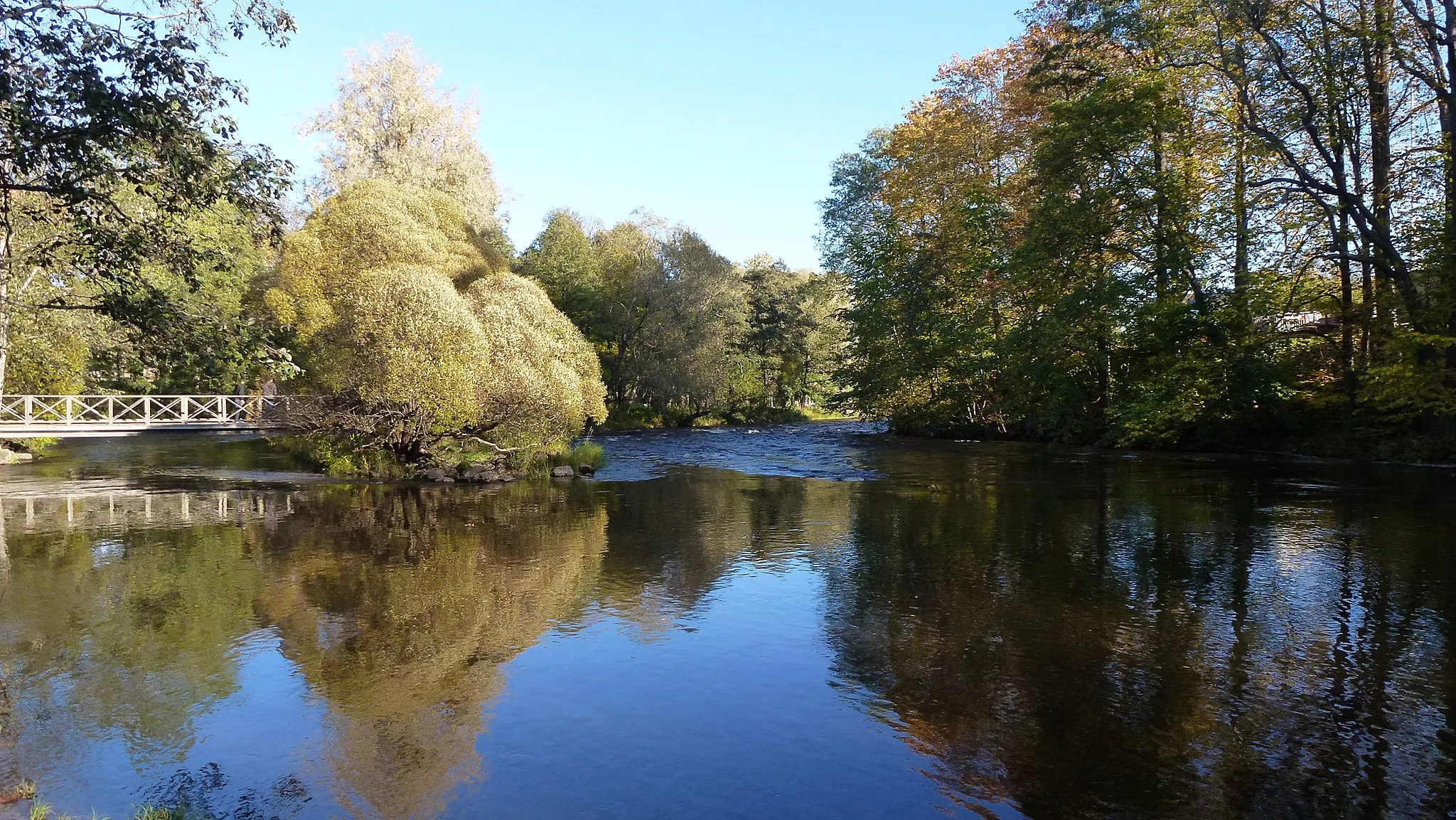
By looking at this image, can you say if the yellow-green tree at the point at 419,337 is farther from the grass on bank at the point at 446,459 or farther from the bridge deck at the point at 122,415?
the bridge deck at the point at 122,415

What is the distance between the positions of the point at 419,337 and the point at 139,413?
1506cm

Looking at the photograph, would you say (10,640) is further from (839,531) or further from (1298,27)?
(1298,27)

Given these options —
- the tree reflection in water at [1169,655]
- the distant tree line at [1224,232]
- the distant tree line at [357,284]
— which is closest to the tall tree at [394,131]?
the distant tree line at [357,284]

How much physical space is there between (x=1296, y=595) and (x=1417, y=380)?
1596 cm

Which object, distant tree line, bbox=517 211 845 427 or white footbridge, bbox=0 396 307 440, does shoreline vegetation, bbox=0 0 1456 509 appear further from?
distant tree line, bbox=517 211 845 427

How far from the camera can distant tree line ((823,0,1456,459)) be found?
24125 mm

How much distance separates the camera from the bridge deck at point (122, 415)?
92.6 feet

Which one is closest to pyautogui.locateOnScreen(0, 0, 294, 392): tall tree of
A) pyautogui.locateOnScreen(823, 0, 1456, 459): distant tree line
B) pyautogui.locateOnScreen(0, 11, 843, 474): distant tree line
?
pyautogui.locateOnScreen(0, 11, 843, 474): distant tree line

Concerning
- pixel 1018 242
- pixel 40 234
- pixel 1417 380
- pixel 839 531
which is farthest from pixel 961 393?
pixel 40 234

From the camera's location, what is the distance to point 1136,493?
20609 millimetres

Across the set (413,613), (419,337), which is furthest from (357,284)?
(413,613)

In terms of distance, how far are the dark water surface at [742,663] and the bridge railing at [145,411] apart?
1285 centimetres

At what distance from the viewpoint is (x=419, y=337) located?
22516 millimetres

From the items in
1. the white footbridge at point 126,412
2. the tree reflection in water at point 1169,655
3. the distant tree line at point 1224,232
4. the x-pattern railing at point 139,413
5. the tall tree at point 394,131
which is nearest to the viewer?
the tree reflection in water at point 1169,655
